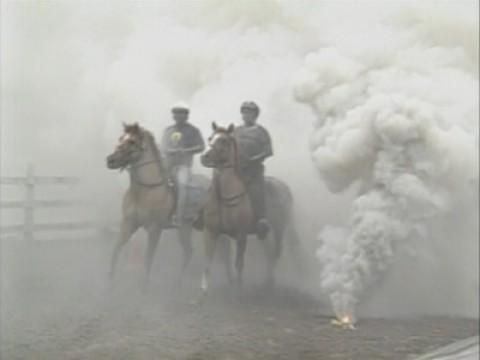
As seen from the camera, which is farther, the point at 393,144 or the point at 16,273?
the point at 16,273

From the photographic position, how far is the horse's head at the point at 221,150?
10438mm

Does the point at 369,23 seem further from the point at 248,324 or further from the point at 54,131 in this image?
the point at 54,131

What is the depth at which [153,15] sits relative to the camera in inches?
406

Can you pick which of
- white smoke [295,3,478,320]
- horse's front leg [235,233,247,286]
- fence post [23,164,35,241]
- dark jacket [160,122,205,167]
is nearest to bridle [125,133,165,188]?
dark jacket [160,122,205,167]

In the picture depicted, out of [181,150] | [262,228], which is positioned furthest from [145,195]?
[262,228]

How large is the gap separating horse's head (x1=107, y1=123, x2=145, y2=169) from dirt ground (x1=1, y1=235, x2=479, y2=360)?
1343 mm

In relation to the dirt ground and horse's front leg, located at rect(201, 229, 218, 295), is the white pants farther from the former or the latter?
the dirt ground

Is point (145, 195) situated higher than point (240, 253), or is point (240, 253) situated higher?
point (145, 195)

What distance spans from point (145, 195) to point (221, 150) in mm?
1025

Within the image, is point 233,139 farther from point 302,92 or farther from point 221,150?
point 302,92

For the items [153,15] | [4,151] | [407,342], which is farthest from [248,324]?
[4,151]

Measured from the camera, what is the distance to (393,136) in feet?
30.0

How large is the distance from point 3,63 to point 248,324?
12.7ft

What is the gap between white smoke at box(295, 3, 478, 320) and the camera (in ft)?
30.0
